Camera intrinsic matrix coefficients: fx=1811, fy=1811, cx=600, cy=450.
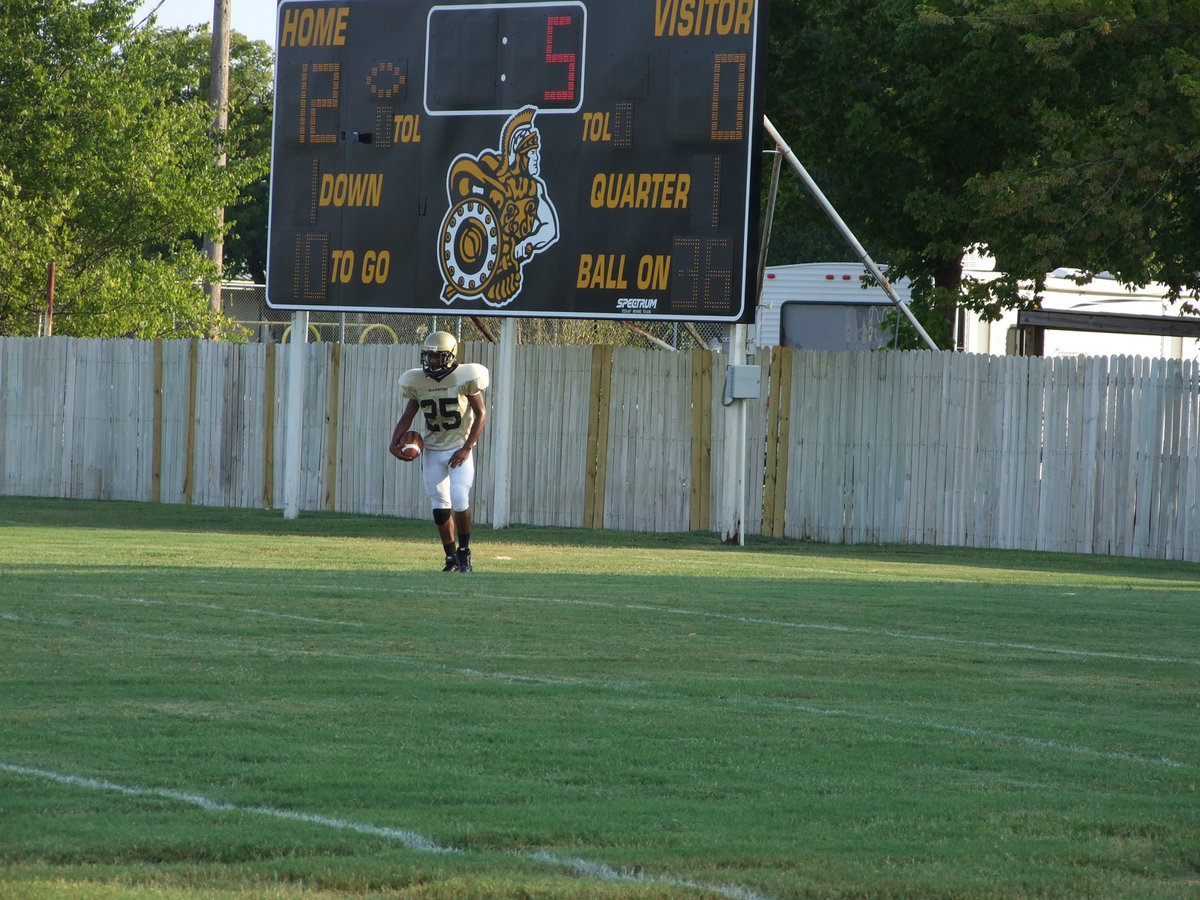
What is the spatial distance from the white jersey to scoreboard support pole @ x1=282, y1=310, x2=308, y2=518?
7224 mm

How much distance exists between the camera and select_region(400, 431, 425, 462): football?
1473 cm

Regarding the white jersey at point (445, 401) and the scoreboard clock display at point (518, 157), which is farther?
the scoreboard clock display at point (518, 157)

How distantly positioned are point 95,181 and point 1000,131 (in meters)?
15.8

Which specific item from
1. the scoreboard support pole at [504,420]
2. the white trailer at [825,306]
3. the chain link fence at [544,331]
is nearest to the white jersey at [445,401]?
the chain link fence at [544,331]

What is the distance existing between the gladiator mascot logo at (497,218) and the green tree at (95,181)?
12333 mm

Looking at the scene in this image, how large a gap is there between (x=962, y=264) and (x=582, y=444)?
301 inches

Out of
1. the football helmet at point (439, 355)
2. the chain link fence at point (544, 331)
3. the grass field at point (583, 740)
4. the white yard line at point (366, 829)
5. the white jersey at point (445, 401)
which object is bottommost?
the white yard line at point (366, 829)

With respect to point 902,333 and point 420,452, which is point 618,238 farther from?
point 902,333

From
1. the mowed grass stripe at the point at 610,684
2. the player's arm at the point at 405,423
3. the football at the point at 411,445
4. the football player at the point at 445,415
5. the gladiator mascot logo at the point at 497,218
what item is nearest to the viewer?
the mowed grass stripe at the point at 610,684

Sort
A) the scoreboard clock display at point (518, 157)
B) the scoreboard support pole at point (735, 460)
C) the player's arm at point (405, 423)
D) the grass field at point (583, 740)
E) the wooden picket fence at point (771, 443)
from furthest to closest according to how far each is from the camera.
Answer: the scoreboard support pole at point (735, 460) → the wooden picket fence at point (771, 443) → the scoreboard clock display at point (518, 157) → the player's arm at point (405, 423) → the grass field at point (583, 740)

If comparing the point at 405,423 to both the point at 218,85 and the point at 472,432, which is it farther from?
the point at 218,85

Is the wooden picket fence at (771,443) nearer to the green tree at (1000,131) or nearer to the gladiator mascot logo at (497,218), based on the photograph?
the gladiator mascot logo at (497,218)

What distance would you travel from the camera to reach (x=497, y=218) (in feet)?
65.9

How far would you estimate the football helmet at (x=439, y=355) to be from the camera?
1508cm
